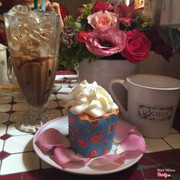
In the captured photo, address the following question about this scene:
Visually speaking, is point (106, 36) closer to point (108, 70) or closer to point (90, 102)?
point (108, 70)

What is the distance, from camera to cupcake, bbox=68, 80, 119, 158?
0.36 m

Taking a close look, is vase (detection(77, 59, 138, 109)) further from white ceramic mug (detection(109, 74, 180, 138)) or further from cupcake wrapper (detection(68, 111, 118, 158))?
cupcake wrapper (detection(68, 111, 118, 158))

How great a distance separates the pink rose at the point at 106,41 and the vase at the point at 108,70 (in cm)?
5

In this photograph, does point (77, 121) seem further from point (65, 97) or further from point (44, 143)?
point (65, 97)

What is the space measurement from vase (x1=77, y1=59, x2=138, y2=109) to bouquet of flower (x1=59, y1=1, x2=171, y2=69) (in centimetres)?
2

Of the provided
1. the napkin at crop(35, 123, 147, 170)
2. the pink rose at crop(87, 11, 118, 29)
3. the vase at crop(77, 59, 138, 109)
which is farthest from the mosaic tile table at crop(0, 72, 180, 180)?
the pink rose at crop(87, 11, 118, 29)

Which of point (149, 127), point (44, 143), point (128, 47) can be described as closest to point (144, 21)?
point (128, 47)

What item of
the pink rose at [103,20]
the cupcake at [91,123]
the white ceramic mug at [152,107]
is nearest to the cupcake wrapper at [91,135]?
the cupcake at [91,123]

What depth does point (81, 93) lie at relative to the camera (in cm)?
40

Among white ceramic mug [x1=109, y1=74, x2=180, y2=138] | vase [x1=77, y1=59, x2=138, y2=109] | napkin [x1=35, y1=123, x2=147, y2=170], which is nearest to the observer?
napkin [x1=35, y1=123, x2=147, y2=170]

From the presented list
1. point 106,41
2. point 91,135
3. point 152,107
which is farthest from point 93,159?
point 106,41

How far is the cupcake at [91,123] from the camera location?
36cm

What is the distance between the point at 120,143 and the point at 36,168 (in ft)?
0.58

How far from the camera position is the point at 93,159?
362mm
